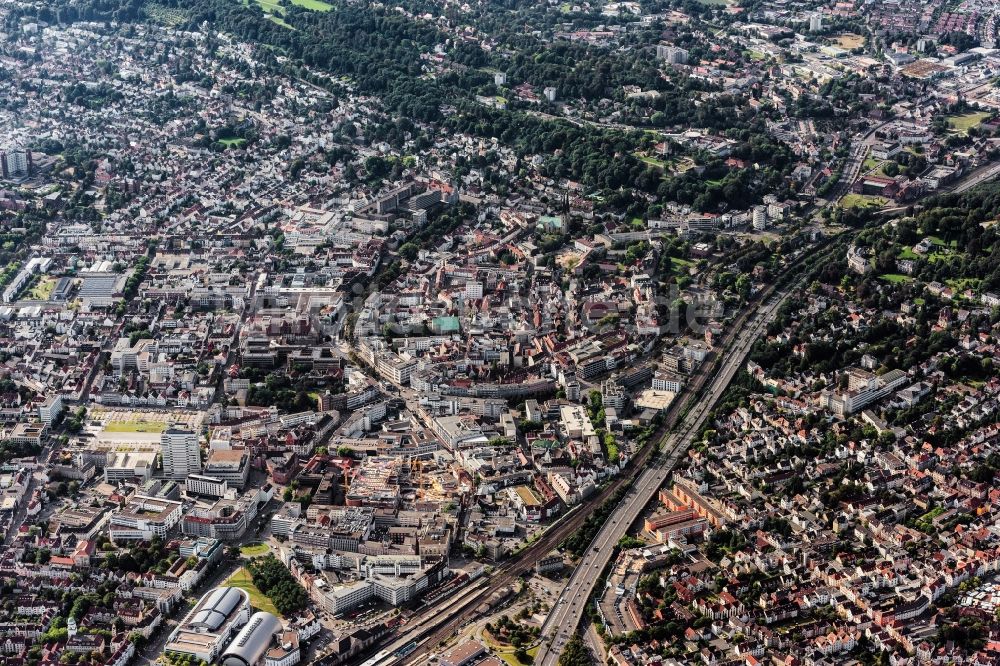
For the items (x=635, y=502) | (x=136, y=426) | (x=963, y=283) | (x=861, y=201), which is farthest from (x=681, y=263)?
(x=136, y=426)

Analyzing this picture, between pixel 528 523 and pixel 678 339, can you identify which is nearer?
pixel 528 523

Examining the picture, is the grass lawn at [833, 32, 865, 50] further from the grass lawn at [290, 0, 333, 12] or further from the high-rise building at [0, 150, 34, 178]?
the high-rise building at [0, 150, 34, 178]

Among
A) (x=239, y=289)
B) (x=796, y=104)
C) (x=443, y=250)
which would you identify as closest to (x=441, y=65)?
(x=796, y=104)

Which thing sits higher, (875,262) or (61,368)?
(875,262)

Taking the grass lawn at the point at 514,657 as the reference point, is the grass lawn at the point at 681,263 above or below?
below

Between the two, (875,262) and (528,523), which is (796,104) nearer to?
(875,262)

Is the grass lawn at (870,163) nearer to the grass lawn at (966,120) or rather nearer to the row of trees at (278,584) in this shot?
the grass lawn at (966,120)

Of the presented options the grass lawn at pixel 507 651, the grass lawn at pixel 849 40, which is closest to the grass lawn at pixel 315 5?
the grass lawn at pixel 849 40
